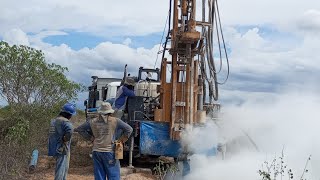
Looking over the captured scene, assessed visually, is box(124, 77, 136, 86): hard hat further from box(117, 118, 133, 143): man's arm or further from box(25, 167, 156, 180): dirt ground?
box(117, 118, 133, 143): man's arm

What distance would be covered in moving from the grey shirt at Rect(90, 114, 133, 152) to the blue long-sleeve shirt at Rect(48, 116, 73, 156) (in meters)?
0.44

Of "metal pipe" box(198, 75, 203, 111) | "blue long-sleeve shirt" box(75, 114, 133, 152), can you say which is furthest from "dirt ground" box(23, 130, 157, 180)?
"blue long-sleeve shirt" box(75, 114, 133, 152)

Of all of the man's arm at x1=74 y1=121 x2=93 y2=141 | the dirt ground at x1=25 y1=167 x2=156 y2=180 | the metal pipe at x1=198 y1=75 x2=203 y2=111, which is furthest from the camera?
the metal pipe at x1=198 y1=75 x2=203 y2=111

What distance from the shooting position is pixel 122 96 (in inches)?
501

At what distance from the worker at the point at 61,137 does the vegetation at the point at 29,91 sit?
4.68 meters

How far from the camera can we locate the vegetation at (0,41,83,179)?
13562 mm

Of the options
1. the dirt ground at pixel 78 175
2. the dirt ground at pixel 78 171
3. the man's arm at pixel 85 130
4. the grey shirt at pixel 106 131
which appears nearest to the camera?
the grey shirt at pixel 106 131

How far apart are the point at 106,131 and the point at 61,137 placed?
2.39 ft

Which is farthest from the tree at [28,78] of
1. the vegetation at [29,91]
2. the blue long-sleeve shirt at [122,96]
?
the blue long-sleeve shirt at [122,96]

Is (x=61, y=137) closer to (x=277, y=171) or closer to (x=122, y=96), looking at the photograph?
(x=277, y=171)

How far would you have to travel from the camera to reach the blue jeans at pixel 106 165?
8.30 metres

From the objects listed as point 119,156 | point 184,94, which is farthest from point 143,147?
point 119,156

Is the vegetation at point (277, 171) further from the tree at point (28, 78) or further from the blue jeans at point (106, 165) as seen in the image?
the tree at point (28, 78)

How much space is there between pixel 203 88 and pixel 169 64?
1.06 metres
